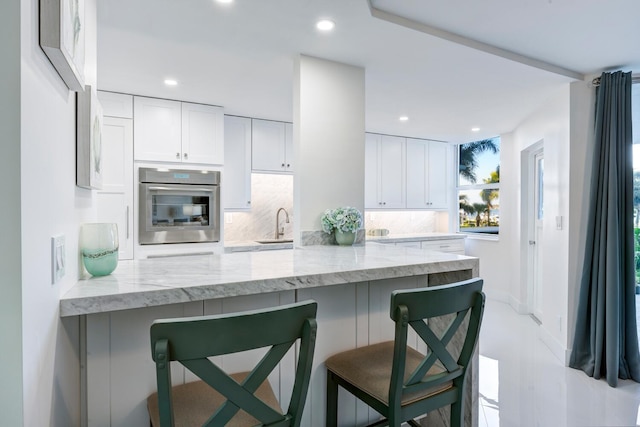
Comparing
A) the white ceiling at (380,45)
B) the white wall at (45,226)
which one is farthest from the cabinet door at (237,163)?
the white wall at (45,226)

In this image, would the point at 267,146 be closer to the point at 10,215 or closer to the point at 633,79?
the point at 633,79

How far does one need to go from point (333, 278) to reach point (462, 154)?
5271 mm

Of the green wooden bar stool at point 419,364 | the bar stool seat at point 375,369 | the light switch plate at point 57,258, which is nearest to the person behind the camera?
the light switch plate at point 57,258

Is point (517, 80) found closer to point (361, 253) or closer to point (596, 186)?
point (596, 186)

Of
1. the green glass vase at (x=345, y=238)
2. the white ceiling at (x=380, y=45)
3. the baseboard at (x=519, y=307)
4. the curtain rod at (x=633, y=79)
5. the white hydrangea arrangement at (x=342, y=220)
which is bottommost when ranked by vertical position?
the baseboard at (x=519, y=307)

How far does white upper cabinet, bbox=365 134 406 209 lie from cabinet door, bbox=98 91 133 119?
3027mm

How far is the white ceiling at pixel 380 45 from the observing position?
201 cm

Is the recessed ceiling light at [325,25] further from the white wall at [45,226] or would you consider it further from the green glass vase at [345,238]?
the white wall at [45,226]

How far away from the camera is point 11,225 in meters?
0.70

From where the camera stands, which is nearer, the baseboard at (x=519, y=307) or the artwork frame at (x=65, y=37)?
the artwork frame at (x=65, y=37)

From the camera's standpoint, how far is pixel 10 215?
2.29 feet

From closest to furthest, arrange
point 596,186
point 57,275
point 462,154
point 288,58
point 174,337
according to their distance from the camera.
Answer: point 174,337, point 57,275, point 288,58, point 596,186, point 462,154

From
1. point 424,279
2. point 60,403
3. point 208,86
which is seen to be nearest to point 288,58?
point 208,86

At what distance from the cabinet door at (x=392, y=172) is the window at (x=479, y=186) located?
1137 mm
